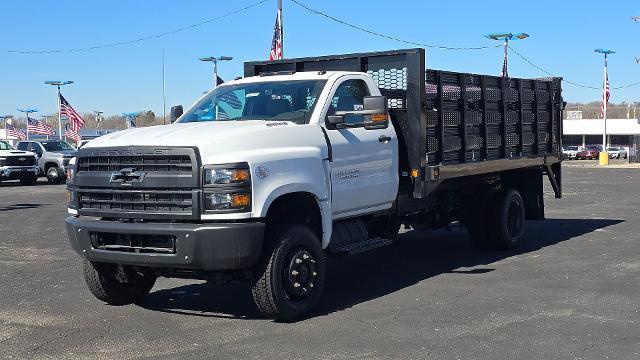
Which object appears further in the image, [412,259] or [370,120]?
[412,259]

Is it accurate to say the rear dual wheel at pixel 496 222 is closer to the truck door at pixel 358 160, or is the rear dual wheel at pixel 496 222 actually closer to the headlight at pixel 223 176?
the truck door at pixel 358 160

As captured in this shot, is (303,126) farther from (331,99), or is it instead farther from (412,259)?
(412,259)

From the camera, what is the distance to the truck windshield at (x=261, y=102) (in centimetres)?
757

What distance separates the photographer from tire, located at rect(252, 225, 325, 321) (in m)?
6.54

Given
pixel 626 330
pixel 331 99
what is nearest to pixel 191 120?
pixel 331 99

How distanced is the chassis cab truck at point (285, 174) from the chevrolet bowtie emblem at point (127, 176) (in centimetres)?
2

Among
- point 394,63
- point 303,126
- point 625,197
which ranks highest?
point 394,63

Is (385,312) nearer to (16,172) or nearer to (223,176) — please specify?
(223,176)

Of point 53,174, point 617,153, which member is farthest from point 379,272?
point 617,153

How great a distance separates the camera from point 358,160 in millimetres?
7652

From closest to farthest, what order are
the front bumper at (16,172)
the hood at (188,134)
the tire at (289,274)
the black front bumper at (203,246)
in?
1. the black front bumper at (203,246)
2. the hood at (188,134)
3. the tire at (289,274)
4. the front bumper at (16,172)

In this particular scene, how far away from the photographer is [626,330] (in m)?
6.29

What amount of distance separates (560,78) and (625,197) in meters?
9.88

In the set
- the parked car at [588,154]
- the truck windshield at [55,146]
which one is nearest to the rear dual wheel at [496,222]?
the truck windshield at [55,146]
